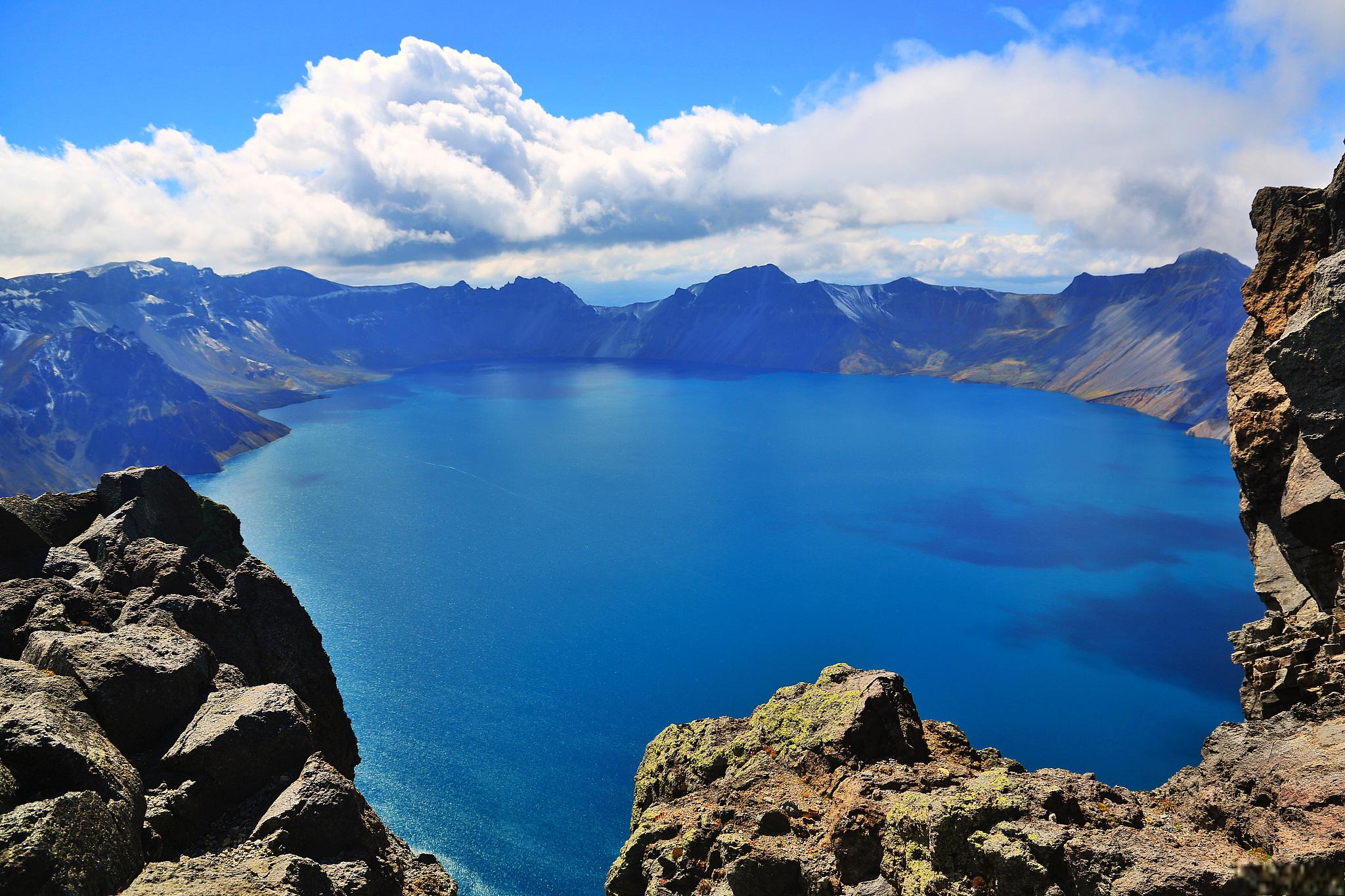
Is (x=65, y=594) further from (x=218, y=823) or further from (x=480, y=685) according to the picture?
(x=480, y=685)

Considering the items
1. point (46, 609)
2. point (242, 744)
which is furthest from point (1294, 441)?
point (46, 609)

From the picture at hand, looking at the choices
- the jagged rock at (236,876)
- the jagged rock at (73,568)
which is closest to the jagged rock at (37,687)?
the jagged rock at (236,876)

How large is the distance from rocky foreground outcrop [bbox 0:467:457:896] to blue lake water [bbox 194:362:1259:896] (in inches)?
1213

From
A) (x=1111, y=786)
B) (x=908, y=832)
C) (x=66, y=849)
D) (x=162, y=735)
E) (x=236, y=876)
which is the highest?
(x=1111, y=786)

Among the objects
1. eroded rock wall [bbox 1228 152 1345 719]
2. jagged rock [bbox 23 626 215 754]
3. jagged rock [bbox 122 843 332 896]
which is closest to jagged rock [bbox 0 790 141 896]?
jagged rock [bbox 122 843 332 896]

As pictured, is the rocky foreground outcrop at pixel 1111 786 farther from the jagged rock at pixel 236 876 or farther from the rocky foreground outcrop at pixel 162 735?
the jagged rock at pixel 236 876

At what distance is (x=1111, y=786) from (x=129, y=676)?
21.8 m

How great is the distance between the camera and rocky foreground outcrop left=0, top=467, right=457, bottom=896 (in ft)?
36.2

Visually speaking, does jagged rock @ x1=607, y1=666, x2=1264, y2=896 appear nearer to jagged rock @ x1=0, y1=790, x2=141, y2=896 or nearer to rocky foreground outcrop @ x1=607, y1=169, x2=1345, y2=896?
rocky foreground outcrop @ x1=607, y1=169, x2=1345, y2=896

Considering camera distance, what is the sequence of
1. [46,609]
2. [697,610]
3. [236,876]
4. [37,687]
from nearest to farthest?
1. [236,876]
2. [37,687]
3. [46,609]
4. [697,610]

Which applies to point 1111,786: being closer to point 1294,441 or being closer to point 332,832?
point 1294,441

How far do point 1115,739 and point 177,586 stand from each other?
209 feet

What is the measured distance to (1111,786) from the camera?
18.0 meters

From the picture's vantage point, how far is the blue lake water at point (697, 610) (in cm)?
5531
